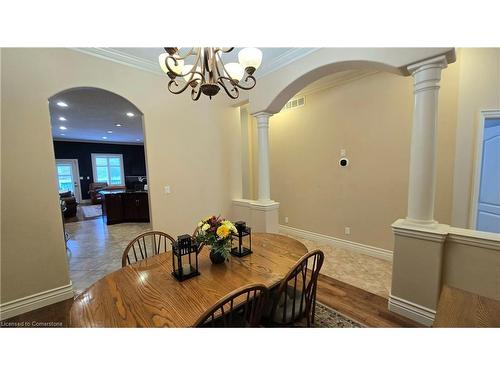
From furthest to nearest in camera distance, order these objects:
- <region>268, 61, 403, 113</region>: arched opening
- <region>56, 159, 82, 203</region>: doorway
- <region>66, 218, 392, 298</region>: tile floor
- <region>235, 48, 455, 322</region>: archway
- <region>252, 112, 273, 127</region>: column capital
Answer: <region>56, 159, 82, 203</region>: doorway
<region>252, 112, 273, 127</region>: column capital
<region>66, 218, 392, 298</region>: tile floor
<region>268, 61, 403, 113</region>: arched opening
<region>235, 48, 455, 322</region>: archway

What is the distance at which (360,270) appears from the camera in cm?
285

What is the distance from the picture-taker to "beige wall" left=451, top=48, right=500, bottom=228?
7.80ft

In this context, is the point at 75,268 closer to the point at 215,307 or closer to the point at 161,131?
the point at 161,131

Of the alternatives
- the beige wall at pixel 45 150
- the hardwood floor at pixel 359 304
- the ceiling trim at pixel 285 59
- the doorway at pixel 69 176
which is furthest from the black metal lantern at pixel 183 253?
the doorway at pixel 69 176

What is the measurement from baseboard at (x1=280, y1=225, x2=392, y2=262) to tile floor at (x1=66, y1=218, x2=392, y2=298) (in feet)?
0.28

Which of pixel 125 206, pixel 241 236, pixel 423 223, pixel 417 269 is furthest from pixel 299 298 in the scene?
pixel 125 206

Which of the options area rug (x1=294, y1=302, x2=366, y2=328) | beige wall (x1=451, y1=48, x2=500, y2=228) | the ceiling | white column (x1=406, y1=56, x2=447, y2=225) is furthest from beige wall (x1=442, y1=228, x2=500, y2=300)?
the ceiling

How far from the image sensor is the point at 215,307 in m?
0.92

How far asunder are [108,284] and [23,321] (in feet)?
5.25

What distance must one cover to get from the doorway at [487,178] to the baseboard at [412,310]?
1.60 meters

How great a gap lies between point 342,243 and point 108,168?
1076 centimetres

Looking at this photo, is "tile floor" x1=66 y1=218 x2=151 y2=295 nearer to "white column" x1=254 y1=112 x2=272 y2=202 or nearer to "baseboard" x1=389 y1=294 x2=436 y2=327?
"white column" x1=254 y1=112 x2=272 y2=202

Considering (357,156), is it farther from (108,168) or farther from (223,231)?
(108,168)
